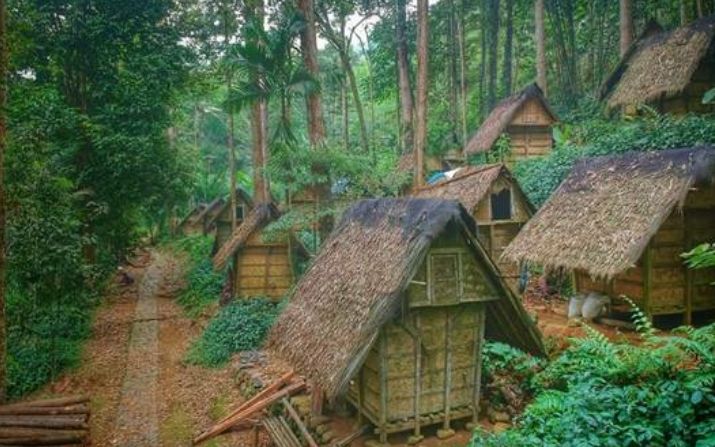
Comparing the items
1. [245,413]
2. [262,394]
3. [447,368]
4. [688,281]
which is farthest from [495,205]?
[245,413]

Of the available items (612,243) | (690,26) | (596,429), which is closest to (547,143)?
(690,26)

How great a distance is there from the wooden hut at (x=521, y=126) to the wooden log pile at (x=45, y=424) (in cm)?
1940

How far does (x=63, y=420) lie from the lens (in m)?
9.22

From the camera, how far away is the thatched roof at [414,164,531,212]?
629 inches

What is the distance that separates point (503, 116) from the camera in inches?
918

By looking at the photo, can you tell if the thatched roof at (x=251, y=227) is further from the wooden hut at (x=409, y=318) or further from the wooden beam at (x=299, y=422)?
the wooden hut at (x=409, y=318)

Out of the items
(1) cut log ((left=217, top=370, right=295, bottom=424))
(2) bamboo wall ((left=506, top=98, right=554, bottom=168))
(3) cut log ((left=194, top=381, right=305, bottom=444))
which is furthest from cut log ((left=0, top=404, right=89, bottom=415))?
(2) bamboo wall ((left=506, top=98, right=554, bottom=168))

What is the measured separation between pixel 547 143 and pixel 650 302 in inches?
596

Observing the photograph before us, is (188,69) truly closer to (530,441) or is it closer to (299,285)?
(299,285)

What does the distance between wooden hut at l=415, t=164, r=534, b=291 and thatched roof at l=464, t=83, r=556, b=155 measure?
6786 mm

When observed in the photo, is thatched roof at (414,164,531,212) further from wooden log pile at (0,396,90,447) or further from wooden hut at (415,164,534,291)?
wooden log pile at (0,396,90,447)

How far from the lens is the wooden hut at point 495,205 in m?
16.1

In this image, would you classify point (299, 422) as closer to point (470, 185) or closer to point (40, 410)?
point (40, 410)

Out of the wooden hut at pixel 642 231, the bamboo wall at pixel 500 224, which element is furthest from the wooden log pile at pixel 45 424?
the bamboo wall at pixel 500 224
